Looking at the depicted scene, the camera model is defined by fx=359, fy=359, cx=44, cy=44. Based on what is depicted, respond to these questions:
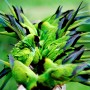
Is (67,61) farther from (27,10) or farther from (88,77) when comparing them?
(27,10)

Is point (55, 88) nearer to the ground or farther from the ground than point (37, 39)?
nearer to the ground

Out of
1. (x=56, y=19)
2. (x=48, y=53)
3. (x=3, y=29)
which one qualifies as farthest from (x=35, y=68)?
(x=3, y=29)

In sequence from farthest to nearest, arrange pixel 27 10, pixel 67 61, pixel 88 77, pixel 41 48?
1. pixel 27 10
2. pixel 41 48
3. pixel 67 61
4. pixel 88 77

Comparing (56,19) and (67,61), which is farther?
(56,19)

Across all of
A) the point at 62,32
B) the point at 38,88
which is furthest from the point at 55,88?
the point at 62,32

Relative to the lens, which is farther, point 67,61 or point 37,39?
point 37,39

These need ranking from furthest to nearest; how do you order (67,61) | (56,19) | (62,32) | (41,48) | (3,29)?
(3,29), (56,19), (62,32), (41,48), (67,61)

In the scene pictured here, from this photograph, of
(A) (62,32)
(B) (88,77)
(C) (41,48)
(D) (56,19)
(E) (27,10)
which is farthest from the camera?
(E) (27,10)

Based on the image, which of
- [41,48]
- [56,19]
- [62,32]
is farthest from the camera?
[56,19]

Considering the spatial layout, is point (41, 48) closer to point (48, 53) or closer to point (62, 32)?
point (48, 53)
